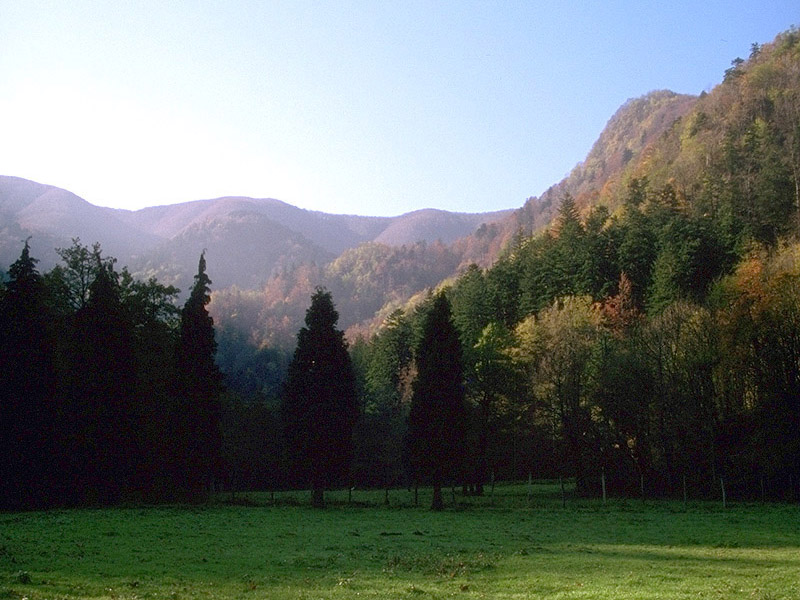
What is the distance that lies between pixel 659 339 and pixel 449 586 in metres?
45.2

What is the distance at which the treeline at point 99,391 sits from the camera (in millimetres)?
41719

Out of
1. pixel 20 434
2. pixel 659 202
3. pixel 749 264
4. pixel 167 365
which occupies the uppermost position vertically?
pixel 659 202

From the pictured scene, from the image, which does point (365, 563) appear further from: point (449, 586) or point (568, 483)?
point (568, 483)

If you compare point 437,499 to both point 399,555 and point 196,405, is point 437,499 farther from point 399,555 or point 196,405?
point 399,555

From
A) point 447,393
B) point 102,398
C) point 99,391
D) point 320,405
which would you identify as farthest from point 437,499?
point 99,391

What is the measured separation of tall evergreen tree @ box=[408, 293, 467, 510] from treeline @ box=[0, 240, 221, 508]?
51.5 ft

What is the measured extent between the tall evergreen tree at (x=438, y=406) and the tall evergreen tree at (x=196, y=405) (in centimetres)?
1525

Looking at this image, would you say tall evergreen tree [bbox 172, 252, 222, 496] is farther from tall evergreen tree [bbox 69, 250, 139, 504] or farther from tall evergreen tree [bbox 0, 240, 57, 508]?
tall evergreen tree [bbox 0, 240, 57, 508]

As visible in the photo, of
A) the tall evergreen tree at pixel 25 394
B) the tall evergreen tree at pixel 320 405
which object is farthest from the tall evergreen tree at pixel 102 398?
the tall evergreen tree at pixel 320 405

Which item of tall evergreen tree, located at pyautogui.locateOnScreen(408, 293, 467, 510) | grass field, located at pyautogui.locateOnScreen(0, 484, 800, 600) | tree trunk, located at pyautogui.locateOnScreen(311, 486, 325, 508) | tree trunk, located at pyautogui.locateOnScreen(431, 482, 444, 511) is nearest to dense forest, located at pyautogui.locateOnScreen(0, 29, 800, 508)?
tall evergreen tree, located at pyautogui.locateOnScreen(408, 293, 467, 510)

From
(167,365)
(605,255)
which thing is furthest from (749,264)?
(167,365)

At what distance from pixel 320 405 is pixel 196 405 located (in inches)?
372

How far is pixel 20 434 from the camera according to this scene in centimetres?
4112

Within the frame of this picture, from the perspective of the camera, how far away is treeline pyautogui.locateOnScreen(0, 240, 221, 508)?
4172cm
